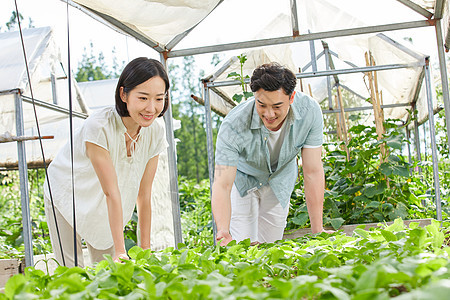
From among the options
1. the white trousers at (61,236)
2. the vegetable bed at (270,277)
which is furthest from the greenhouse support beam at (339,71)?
the vegetable bed at (270,277)

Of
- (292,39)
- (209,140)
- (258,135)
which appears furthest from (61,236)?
(292,39)

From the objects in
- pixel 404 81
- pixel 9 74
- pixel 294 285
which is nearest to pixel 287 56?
pixel 404 81

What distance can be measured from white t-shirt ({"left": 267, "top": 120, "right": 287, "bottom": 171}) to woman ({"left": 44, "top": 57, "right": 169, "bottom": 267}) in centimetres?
55

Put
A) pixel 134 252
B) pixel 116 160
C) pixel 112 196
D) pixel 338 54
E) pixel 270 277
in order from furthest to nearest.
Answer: pixel 338 54
pixel 116 160
pixel 112 196
pixel 134 252
pixel 270 277

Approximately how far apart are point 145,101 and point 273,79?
53cm

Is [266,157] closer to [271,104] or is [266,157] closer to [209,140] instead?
[271,104]

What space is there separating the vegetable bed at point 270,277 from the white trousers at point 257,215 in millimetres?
1349

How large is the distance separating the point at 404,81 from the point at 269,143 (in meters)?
3.57

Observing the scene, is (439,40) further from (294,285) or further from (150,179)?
(294,285)

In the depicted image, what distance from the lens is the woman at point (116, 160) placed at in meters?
1.81

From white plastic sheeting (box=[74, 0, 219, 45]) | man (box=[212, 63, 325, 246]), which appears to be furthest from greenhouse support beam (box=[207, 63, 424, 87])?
man (box=[212, 63, 325, 246])

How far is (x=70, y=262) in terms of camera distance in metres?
2.17

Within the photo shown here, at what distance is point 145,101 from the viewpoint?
1807 mm

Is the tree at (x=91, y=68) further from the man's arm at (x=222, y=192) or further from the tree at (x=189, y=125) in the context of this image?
the man's arm at (x=222, y=192)
